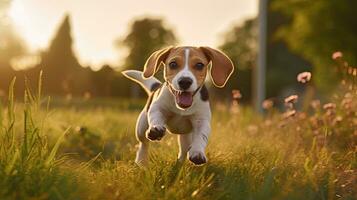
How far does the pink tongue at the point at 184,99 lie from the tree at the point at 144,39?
165 feet

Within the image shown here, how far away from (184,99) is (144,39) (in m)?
55.9

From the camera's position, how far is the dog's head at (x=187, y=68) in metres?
4.96

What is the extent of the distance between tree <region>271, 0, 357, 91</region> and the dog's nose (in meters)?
18.8

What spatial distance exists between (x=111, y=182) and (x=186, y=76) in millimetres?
1159

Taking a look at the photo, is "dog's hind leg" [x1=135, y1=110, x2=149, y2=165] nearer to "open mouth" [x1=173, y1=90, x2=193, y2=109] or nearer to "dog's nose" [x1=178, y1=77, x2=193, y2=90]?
"open mouth" [x1=173, y1=90, x2=193, y2=109]

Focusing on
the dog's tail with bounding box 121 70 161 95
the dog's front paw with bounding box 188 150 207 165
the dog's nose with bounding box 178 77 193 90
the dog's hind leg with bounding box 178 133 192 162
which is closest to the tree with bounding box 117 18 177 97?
the dog's tail with bounding box 121 70 161 95

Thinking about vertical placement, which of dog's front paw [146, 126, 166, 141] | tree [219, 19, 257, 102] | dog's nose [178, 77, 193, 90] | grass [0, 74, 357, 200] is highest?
dog's nose [178, 77, 193, 90]

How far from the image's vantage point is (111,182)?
417 cm

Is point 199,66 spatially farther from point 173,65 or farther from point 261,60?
point 261,60

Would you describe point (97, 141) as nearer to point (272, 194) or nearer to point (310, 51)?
point (272, 194)

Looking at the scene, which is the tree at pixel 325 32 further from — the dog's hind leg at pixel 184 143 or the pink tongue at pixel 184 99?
the pink tongue at pixel 184 99

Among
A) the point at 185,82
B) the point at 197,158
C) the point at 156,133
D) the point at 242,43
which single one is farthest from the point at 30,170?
the point at 242,43

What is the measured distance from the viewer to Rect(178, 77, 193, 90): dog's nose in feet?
16.1

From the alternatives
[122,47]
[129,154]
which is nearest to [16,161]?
[129,154]
